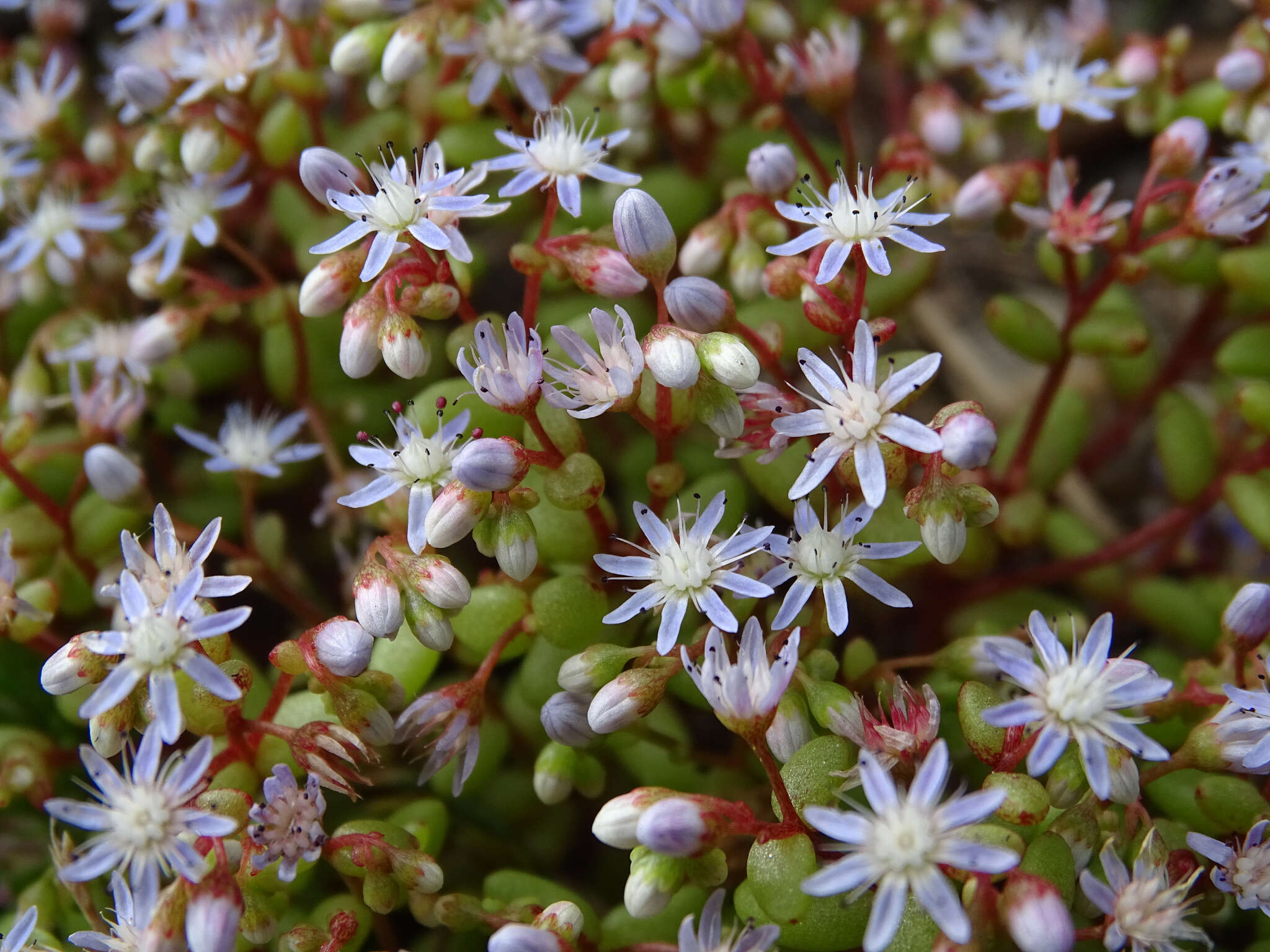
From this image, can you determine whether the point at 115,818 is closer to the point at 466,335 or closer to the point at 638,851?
the point at 638,851

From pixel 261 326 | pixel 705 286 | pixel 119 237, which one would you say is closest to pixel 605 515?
pixel 705 286

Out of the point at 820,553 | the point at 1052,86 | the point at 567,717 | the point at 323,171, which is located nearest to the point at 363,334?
the point at 323,171

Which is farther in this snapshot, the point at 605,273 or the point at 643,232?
the point at 605,273

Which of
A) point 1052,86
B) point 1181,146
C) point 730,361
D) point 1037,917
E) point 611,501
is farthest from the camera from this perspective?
point 611,501

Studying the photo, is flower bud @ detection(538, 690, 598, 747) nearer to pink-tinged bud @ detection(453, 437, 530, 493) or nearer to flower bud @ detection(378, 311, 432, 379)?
pink-tinged bud @ detection(453, 437, 530, 493)

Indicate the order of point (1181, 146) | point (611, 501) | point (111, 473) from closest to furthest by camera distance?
1. point (111, 473)
2. point (1181, 146)
3. point (611, 501)

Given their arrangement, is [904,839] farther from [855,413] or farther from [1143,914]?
[855,413]

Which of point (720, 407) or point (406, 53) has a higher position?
point (406, 53)
